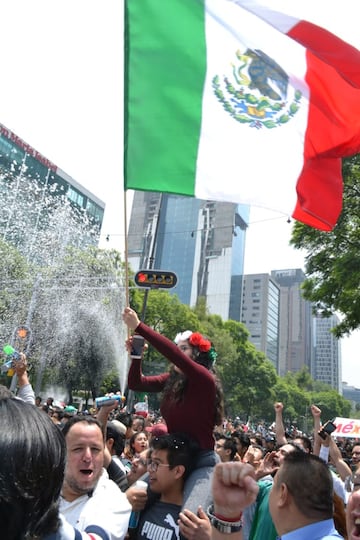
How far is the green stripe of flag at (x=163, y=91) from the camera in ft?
14.1

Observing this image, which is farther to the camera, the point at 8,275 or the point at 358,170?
the point at 8,275

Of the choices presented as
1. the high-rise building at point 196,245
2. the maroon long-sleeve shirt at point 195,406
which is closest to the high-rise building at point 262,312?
the high-rise building at point 196,245

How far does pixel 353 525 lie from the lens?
2301 mm

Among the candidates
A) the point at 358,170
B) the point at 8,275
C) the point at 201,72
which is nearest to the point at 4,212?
the point at 8,275

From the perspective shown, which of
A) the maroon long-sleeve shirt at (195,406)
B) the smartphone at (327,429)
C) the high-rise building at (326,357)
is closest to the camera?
the maroon long-sleeve shirt at (195,406)

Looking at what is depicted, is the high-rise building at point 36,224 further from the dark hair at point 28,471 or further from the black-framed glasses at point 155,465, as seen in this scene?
the dark hair at point 28,471

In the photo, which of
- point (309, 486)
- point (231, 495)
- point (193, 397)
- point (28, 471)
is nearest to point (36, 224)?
point (193, 397)

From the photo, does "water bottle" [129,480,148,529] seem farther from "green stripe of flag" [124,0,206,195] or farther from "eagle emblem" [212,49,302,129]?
"eagle emblem" [212,49,302,129]

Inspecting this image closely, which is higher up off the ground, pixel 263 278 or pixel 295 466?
pixel 263 278

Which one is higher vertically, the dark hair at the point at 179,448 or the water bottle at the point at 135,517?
the dark hair at the point at 179,448

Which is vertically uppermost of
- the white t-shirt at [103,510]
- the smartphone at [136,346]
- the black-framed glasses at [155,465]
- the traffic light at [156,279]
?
the traffic light at [156,279]

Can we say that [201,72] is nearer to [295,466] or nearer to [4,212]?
[295,466]

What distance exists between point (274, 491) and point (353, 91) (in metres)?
4.19

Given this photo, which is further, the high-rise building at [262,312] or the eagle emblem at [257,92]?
the high-rise building at [262,312]
